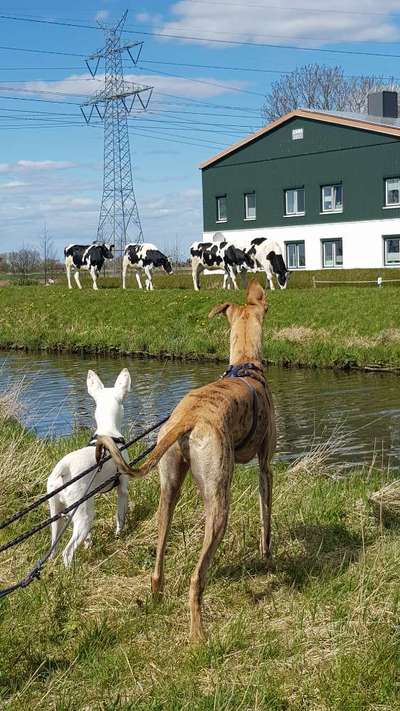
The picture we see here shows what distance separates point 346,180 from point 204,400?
1663 inches

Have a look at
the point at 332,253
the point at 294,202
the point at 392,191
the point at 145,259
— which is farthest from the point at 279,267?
the point at 294,202

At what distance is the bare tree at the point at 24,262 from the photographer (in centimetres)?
5684

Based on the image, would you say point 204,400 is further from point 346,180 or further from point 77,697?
point 346,180

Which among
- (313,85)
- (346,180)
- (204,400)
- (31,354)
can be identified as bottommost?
(31,354)

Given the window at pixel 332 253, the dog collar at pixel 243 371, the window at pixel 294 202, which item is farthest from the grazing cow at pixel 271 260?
the dog collar at pixel 243 371

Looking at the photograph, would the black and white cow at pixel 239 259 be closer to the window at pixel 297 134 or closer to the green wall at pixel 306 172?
the green wall at pixel 306 172

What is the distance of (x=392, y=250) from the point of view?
43125mm

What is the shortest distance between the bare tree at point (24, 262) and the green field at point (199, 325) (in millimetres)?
23704

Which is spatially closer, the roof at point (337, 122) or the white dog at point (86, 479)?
the white dog at point (86, 479)

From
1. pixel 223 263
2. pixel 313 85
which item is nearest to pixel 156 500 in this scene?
pixel 223 263

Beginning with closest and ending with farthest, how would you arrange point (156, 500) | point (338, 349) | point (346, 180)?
point (156, 500) < point (338, 349) < point (346, 180)

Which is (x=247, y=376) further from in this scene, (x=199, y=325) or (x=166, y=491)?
(x=199, y=325)

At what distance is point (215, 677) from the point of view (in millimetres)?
4148

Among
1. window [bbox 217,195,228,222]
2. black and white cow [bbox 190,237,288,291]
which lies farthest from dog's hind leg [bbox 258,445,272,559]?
window [bbox 217,195,228,222]
